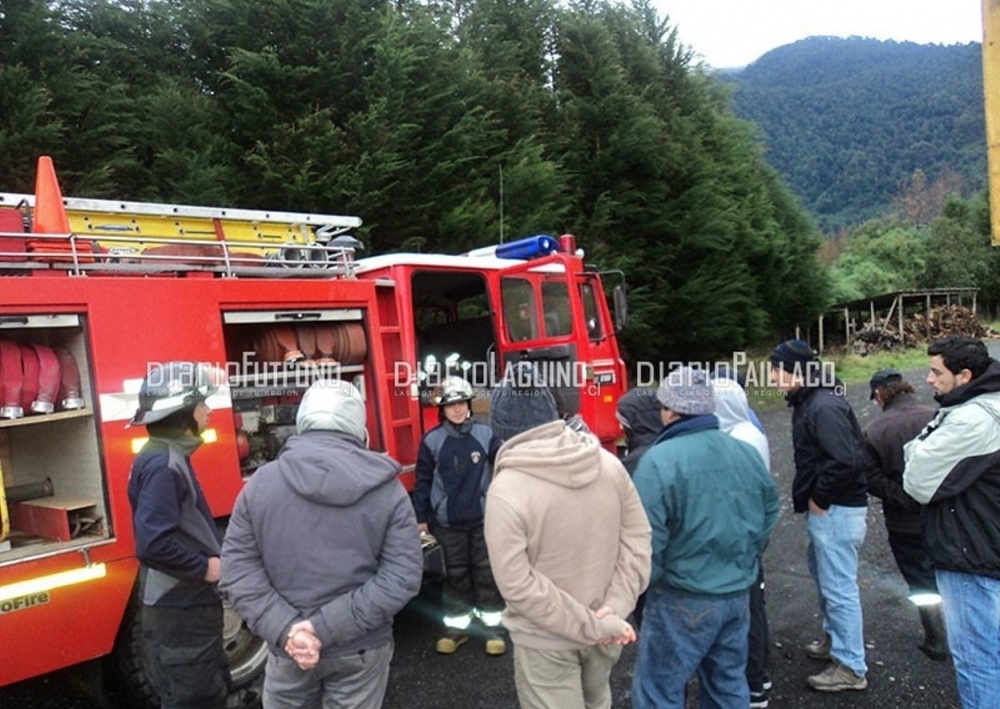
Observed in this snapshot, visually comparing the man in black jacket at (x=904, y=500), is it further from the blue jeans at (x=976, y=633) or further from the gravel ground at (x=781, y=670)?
the blue jeans at (x=976, y=633)

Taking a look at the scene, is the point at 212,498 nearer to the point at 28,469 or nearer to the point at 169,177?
the point at 28,469

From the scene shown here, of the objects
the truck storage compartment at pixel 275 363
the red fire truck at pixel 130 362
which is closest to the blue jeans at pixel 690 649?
the red fire truck at pixel 130 362

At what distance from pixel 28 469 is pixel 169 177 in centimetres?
562

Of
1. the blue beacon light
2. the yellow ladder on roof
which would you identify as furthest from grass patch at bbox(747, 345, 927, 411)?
the yellow ladder on roof

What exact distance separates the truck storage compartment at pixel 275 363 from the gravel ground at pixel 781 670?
141cm

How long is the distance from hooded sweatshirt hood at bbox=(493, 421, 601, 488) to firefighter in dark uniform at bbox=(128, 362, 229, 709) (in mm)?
1225

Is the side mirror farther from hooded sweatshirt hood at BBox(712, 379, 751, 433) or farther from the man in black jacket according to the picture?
hooded sweatshirt hood at BBox(712, 379, 751, 433)

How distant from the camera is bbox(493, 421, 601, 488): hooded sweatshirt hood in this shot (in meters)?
2.26

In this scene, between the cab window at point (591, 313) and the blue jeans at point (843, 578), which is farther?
the cab window at point (591, 313)

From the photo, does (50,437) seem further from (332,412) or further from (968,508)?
A: (968,508)

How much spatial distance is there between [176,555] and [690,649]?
190cm

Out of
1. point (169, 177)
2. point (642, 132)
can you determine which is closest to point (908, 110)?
point (642, 132)

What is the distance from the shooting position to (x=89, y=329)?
3.31 metres

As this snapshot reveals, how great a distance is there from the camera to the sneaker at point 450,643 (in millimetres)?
4438
